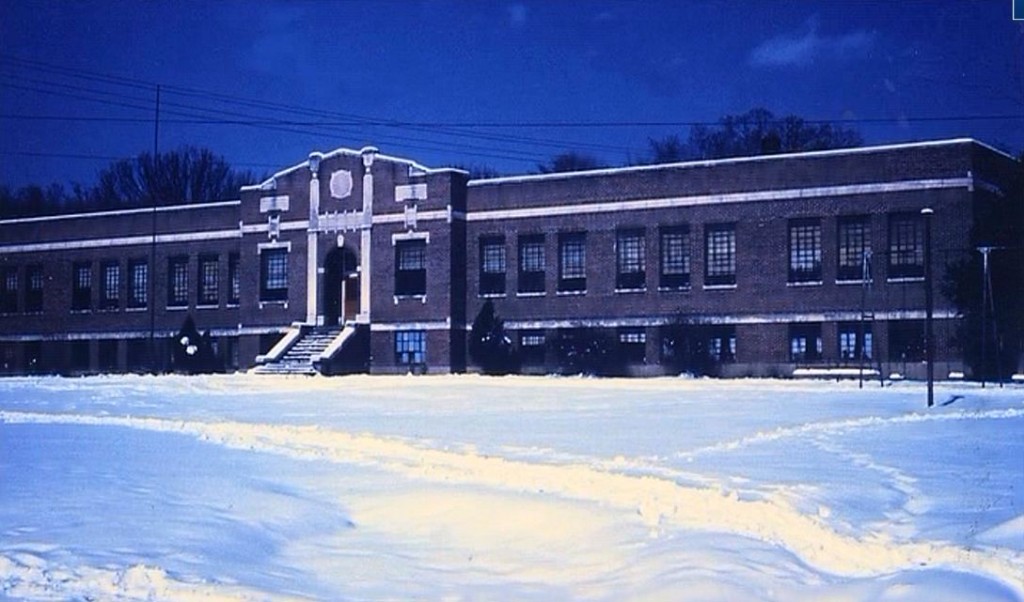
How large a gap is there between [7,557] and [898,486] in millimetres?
8152

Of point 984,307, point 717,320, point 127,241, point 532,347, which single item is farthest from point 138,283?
point 984,307

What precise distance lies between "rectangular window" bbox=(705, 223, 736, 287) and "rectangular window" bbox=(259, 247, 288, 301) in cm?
1364

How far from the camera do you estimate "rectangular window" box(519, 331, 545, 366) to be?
39.7m

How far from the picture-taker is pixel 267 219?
132ft

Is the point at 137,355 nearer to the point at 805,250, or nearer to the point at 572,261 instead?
the point at 572,261

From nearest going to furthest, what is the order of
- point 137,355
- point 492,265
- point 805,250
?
point 137,355, point 805,250, point 492,265

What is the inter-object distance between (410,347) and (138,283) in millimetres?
11805

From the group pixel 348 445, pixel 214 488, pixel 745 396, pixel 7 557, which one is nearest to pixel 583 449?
pixel 348 445

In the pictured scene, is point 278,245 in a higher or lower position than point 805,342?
higher

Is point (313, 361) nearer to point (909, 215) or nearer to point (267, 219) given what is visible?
point (267, 219)

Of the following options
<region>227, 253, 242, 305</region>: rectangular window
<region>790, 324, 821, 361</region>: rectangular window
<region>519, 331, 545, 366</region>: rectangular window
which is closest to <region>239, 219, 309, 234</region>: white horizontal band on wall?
<region>227, 253, 242, 305</region>: rectangular window

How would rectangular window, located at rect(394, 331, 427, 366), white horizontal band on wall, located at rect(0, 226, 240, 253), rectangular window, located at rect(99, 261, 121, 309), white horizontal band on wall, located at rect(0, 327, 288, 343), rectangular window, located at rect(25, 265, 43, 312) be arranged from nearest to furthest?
white horizontal band on wall, located at rect(0, 226, 240, 253), rectangular window, located at rect(25, 265, 43, 312), white horizontal band on wall, located at rect(0, 327, 288, 343), rectangular window, located at rect(99, 261, 121, 309), rectangular window, located at rect(394, 331, 427, 366)

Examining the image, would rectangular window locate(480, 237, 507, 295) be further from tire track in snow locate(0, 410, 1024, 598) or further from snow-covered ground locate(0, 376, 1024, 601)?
tire track in snow locate(0, 410, 1024, 598)

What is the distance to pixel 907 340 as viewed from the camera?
111ft
